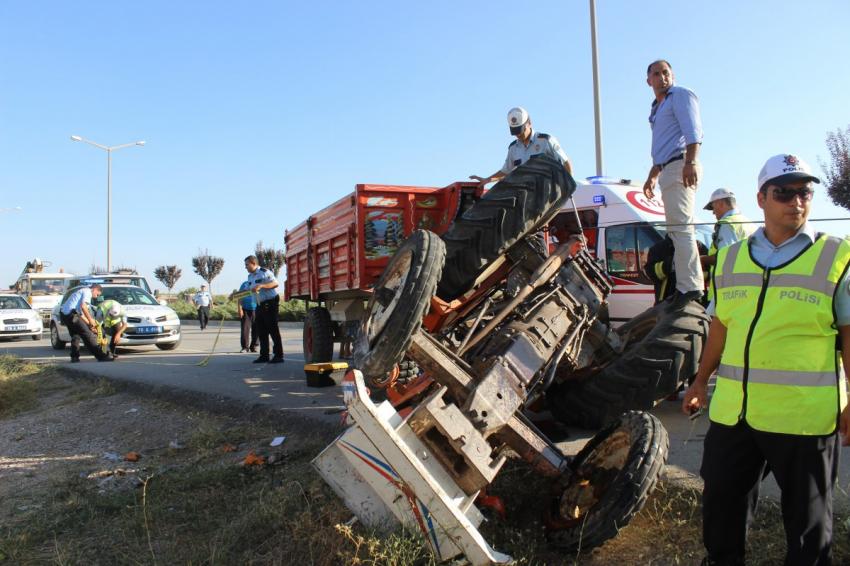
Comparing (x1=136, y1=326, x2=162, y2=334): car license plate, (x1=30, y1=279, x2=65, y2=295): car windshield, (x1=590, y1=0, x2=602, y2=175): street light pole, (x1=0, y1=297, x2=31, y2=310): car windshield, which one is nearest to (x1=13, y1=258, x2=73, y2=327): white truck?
(x1=30, y1=279, x2=65, y2=295): car windshield

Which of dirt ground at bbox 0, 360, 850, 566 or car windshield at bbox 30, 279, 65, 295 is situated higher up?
car windshield at bbox 30, 279, 65, 295

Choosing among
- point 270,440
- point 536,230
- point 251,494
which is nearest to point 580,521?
point 536,230

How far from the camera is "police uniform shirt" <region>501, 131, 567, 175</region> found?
552cm

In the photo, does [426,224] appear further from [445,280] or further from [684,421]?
[684,421]

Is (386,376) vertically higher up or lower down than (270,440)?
higher up

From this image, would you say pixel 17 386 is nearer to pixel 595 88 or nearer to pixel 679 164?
pixel 679 164

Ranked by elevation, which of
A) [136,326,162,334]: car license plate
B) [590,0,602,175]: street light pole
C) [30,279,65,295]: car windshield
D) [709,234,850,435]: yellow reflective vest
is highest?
[590,0,602,175]: street light pole

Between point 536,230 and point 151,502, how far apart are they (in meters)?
3.27

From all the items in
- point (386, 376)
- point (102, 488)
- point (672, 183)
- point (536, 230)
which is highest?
point (672, 183)

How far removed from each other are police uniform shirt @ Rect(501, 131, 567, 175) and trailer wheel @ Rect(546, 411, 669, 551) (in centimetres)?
271

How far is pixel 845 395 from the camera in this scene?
2.45m

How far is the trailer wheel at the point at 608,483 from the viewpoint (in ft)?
9.50

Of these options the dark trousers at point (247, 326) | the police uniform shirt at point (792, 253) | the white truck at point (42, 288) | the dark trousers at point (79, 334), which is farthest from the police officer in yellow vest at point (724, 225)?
the white truck at point (42, 288)

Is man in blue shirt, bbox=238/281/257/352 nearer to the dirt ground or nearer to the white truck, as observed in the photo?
the dirt ground
